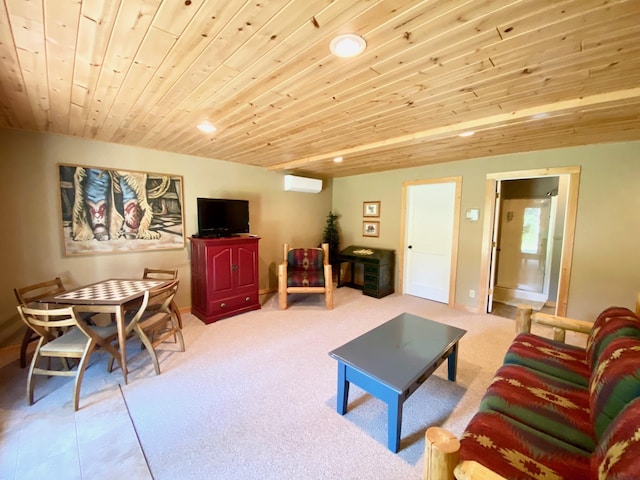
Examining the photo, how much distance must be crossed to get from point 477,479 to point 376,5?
1766 millimetres

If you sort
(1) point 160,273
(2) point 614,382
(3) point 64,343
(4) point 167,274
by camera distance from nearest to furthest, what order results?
(2) point 614,382
(3) point 64,343
(1) point 160,273
(4) point 167,274

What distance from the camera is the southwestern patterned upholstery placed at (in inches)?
37.1

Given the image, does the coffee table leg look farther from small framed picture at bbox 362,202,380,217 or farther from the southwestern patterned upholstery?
small framed picture at bbox 362,202,380,217

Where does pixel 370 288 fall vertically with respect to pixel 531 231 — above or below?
below

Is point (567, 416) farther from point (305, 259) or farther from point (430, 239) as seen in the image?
point (305, 259)

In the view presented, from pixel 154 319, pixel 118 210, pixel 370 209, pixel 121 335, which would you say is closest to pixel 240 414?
pixel 121 335

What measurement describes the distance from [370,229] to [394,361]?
Result: 3.60 metres

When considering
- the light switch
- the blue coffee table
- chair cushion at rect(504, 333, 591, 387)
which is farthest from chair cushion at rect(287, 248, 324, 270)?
chair cushion at rect(504, 333, 591, 387)

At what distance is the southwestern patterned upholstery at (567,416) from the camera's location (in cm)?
94

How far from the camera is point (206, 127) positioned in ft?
8.23

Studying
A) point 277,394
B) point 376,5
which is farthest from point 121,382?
point 376,5

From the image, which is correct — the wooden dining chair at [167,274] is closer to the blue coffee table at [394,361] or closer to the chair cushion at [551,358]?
the blue coffee table at [394,361]

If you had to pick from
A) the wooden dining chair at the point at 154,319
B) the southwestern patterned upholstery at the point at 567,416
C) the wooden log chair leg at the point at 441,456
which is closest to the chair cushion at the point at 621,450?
the southwestern patterned upholstery at the point at 567,416

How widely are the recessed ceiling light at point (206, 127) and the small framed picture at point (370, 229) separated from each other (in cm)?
343
